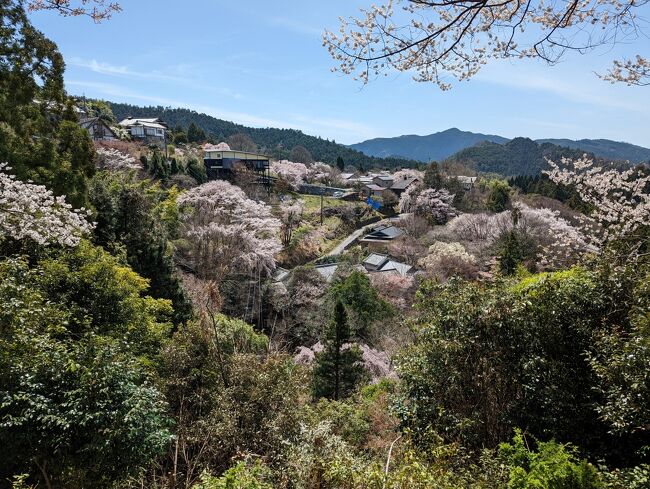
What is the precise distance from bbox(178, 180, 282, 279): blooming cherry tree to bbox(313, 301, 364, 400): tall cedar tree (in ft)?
23.0

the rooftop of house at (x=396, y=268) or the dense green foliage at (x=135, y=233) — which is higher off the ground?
the dense green foliage at (x=135, y=233)

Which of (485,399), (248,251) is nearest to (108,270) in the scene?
(485,399)

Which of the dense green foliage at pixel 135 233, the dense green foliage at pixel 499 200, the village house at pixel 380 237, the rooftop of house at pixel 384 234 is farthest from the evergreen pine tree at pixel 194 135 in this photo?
the dense green foliage at pixel 135 233

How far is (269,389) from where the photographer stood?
21.7ft

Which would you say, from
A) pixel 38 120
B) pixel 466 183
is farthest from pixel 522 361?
pixel 466 183

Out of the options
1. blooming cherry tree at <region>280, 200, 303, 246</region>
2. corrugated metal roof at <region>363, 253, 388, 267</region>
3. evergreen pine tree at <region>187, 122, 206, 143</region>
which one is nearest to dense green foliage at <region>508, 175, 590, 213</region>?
corrugated metal roof at <region>363, 253, 388, 267</region>

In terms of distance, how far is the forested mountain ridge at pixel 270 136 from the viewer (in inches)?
3499

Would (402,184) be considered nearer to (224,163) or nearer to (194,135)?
(224,163)

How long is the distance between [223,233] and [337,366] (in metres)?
9.61

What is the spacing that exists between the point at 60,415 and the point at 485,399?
5821 mm

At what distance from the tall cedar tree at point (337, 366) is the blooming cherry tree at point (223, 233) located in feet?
23.0

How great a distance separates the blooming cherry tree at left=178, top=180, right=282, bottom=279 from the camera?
62.2ft

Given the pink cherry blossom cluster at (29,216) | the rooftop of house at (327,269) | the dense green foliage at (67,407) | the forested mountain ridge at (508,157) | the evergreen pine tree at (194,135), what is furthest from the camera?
the forested mountain ridge at (508,157)

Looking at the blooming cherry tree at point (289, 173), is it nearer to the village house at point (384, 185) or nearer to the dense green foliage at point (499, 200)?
→ the village house at point (384, 185)
